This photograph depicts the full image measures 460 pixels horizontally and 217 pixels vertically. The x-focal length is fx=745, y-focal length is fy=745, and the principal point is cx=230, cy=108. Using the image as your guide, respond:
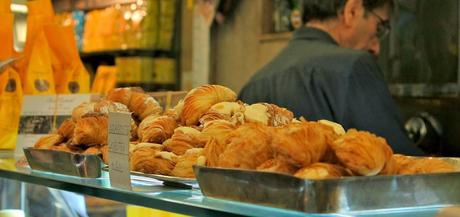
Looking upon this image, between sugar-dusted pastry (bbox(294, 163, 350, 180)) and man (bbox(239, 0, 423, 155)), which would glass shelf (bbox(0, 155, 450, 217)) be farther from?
man (bbox(239, 0, 423, 155))

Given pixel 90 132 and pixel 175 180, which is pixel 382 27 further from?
pixel 175 180

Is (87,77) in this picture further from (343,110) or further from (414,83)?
(414,83)

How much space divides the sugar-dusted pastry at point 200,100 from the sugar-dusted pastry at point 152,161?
0.10 meters

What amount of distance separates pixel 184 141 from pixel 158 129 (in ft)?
0.32

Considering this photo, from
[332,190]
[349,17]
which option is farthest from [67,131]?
[349,17]

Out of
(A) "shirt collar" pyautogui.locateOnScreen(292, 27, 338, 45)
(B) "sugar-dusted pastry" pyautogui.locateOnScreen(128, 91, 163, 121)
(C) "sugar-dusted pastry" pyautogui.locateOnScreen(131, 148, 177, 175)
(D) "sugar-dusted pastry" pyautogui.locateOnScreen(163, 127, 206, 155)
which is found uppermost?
(A) "shirt collar" pyautogui.locateOnScreen(292, 27, 338, 45)

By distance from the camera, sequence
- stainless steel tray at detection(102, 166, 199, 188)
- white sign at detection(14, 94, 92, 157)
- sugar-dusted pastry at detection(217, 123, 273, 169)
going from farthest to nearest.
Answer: white sign at detection(14, 94, 92, 157) → stainless steel tray at detection(102, 166, 199, 188) → sugar-dusted pastry at detection(217, 123, 273, 169)

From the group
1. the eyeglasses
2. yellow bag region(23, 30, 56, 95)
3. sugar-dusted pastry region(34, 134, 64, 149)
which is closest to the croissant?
sugar-dusted pastry region(34, 134, 64, 149)

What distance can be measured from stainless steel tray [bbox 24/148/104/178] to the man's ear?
6.27 feet

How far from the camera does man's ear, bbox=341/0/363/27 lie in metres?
2.95

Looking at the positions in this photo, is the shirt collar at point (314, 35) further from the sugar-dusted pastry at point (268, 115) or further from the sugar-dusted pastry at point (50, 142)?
the sugar-dusted pastry at point (268, 115)

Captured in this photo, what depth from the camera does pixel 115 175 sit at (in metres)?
1.02

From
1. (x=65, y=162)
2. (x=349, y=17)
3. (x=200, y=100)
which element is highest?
(x=349, y=17)

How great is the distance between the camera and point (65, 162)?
118 centimetres
